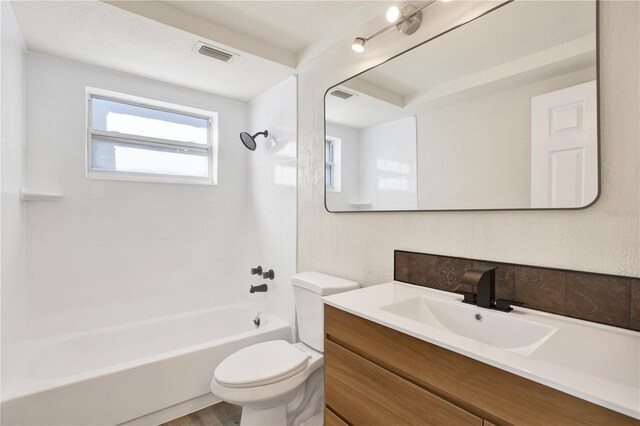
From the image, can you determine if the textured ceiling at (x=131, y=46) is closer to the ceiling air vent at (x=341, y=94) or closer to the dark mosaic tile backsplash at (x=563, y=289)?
the ceiling air vent at (x=341, y=94)

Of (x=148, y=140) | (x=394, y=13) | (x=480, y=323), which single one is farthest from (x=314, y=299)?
(x=148, y=140)

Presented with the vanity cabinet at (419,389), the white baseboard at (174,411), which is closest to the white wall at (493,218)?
the vanity cabinet at (419,389)

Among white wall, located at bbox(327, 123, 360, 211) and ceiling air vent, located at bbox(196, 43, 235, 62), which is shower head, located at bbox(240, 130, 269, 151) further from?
white wall, located at bbox(327, 123, 360, 211)

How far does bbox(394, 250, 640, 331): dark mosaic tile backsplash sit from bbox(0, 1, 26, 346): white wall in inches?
80.8

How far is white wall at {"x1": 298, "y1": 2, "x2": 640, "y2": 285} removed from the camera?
90 cm

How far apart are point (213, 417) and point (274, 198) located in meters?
1.56

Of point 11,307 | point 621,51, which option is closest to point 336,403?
point 621,51

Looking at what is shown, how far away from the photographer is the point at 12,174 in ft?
5.39

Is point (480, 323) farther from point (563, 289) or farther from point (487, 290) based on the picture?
point (563, 289)

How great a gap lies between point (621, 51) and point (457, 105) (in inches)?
20.0

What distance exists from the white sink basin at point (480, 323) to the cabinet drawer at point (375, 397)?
9.4 inches

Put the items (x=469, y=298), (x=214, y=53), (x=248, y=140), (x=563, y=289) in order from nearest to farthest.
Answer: (x=563, y=289) < (x=469, y=298) < (x=214, y=53) < (x=248, y=140)

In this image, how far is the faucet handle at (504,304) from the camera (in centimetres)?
107

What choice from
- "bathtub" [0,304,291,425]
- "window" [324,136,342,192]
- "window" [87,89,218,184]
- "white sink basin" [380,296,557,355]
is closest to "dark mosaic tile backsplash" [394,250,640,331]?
"white sink basin" [380,296,557,355]
